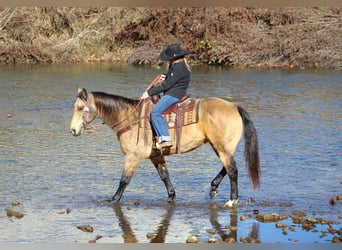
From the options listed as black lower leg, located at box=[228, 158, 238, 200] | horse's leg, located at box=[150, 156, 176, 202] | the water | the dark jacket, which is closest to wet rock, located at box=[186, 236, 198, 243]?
the water

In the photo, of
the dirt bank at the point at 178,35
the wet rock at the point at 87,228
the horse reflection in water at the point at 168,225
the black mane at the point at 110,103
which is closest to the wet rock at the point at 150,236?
the horse reflection in water at the point at 168,225

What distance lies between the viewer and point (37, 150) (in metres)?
13.4

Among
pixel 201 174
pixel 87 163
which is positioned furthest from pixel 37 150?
pixel 201 174

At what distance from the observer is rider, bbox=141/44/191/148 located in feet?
31.3

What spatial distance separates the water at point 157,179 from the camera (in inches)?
333

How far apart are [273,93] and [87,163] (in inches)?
411

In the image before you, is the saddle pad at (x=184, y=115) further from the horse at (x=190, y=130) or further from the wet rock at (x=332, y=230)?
the wet rock at (x=332, y=230)

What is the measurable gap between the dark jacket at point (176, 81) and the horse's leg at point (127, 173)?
0.95 meters

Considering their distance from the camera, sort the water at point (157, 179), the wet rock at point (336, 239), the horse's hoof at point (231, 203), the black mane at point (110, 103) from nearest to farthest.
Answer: the wet rock at point (336, 239), the water at point (157, 179), the horse's hoof at point (231, 203), the black mane at point (110, 103)

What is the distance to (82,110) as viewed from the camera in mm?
9688

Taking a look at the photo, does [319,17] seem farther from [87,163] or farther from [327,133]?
[87,163]

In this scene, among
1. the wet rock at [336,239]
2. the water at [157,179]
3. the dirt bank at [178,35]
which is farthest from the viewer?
the dirt bank at [178,35]

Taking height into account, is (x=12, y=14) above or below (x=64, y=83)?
above

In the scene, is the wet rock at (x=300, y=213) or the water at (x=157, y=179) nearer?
the water at (x=157, y=179)
